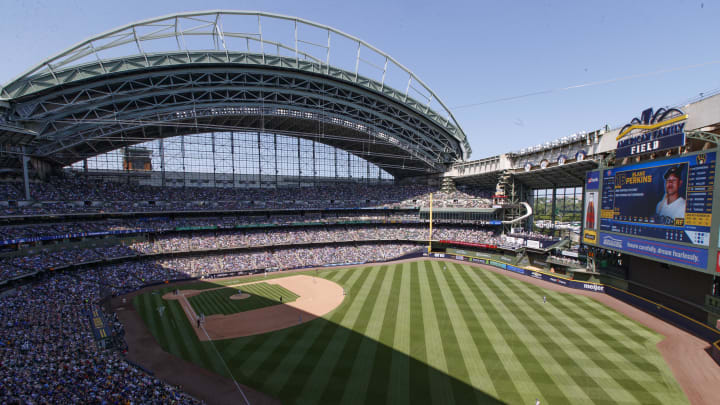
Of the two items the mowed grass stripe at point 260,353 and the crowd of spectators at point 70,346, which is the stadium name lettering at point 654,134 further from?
the crowd of spectators at point 70,346

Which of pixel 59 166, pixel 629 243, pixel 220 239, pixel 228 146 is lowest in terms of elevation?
pixel 220 239

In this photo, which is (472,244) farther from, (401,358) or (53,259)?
(53,259)

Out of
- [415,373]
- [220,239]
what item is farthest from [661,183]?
[220,239]

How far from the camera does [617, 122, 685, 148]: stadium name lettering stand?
71.7ft

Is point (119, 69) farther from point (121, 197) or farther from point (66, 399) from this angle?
point (66, 399)

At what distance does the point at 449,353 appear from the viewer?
2059 cm

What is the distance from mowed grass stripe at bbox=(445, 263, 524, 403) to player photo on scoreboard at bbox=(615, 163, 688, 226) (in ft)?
47.4

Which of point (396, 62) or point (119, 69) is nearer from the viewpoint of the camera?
point (119, 69)

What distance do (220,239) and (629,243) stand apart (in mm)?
48754

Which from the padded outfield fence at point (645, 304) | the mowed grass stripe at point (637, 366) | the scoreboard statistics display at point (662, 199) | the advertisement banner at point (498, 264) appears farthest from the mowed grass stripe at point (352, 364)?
the advertisement banner at point (498, 264)

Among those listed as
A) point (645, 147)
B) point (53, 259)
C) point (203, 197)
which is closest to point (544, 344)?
point (645, 147)

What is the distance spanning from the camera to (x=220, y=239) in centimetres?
4747

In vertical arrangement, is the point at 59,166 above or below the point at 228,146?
below

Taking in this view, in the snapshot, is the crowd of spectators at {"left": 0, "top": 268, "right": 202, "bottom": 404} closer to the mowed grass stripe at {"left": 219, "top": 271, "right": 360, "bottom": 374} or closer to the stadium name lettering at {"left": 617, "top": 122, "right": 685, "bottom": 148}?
the mowed grass stripe at {"left": 219, "top": 271, "right": 360, "bottom": 374}
